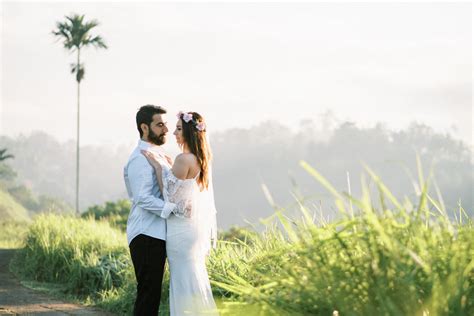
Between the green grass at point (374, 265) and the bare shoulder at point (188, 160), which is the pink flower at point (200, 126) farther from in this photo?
the green grass at point (374, 265)

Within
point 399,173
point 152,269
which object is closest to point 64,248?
point 152,269

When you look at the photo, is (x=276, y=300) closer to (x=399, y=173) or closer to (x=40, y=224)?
(x=40, y=224)

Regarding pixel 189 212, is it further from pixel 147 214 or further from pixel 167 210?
pixel 147 214

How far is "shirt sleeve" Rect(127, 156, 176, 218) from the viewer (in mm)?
5348

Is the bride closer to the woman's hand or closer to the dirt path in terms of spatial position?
the woman's hand

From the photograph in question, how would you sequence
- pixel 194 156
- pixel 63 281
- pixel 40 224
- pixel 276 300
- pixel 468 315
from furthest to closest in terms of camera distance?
pixel 40 224 → pixel 63 281 → pixel 194 156 → pixel 276 300 → pixel 468 315

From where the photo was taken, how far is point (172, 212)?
5.40 meters

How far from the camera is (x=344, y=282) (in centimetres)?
289

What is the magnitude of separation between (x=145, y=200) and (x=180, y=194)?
30 centimetres

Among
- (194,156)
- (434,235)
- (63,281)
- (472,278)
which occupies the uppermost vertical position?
(194,156)

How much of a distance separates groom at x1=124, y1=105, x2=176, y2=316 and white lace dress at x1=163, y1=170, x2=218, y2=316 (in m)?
0.09

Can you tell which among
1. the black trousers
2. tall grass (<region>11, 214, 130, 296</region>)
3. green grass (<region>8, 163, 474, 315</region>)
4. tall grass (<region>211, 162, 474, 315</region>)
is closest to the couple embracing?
the black trousers

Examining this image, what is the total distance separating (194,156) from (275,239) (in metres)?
1.07

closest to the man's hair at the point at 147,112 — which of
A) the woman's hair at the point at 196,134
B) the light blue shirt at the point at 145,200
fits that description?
the light blue shirt at the point at 145,200
